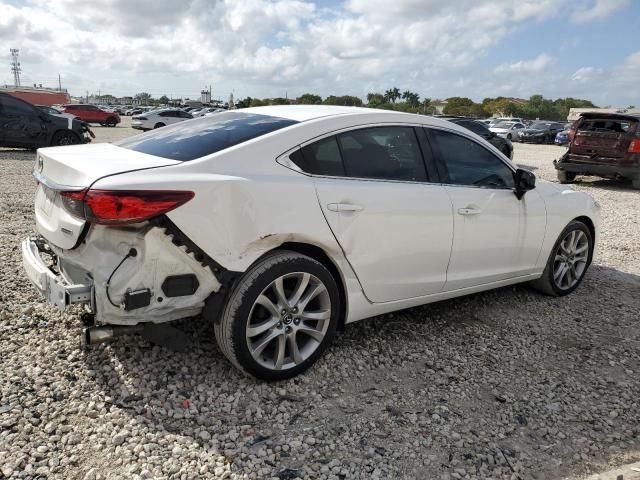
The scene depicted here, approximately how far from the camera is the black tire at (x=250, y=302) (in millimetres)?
2906

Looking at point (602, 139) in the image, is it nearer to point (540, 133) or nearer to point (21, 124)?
point (21, 124)

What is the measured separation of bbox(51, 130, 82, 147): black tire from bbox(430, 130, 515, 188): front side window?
1338cm

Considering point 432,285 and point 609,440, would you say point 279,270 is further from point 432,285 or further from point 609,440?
point 609,440

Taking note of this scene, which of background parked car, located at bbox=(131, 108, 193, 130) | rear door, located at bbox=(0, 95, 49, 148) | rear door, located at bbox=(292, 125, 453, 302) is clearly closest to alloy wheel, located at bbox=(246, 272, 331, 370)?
rear door, located at bbox=(292, 125, 453, 302)

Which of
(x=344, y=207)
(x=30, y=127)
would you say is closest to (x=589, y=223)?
(x=344, y=207)

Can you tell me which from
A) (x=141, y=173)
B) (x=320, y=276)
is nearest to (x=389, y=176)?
(x=320, y=276)

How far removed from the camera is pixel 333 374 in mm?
3373

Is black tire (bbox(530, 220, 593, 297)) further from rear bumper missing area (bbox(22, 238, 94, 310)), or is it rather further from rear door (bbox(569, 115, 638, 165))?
rear door (bbox(569, 115, 638, 165))

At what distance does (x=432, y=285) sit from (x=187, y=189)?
1.93 m

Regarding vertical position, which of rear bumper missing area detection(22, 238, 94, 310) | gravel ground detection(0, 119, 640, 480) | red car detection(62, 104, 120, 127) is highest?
rear bumper missing area detection(22, 238, 94, 310)

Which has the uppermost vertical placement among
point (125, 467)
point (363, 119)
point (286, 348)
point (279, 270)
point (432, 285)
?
point (363, 119)

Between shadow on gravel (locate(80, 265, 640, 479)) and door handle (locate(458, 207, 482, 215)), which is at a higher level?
door handle (locate(458, 207, 482, 215))

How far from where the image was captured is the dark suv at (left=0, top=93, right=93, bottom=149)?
1407 cm

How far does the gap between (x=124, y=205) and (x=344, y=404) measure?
163cm
